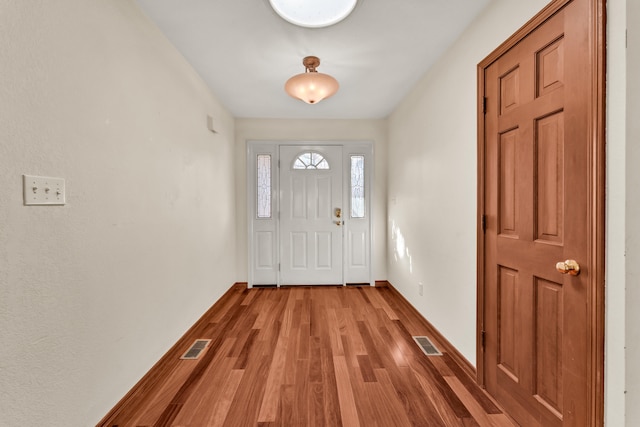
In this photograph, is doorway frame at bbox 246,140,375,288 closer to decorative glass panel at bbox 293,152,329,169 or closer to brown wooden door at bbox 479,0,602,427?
decorative glass panel at bbox 293,152,329,169

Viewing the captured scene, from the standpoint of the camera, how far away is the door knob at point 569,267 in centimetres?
114

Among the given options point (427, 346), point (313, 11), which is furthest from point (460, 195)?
point (313, 11)

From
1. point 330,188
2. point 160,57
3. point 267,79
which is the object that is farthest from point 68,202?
point 330,188

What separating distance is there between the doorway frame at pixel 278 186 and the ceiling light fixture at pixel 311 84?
1.63m

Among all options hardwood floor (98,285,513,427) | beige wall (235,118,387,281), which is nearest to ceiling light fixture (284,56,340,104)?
beige wall (235,118,387,281)

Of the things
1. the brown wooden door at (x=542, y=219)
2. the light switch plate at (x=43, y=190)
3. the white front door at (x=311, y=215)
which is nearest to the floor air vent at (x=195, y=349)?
the light switch plate at (x=43, y=190)

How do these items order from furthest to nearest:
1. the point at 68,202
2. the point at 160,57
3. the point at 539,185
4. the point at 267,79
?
the point at 267,79 < the point at 160,57 < the point at 539,185 < the point at 68,202

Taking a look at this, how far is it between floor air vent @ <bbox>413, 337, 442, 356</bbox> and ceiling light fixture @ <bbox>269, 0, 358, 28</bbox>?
2.51 meters

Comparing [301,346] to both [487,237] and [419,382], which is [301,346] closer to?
[419,382]

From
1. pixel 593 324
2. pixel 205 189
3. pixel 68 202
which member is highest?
pixel 205 189

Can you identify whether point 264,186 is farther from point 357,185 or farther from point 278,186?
point 357,185

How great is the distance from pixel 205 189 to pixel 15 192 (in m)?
1.85

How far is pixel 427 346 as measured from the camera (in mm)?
2270

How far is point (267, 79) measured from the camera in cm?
274
